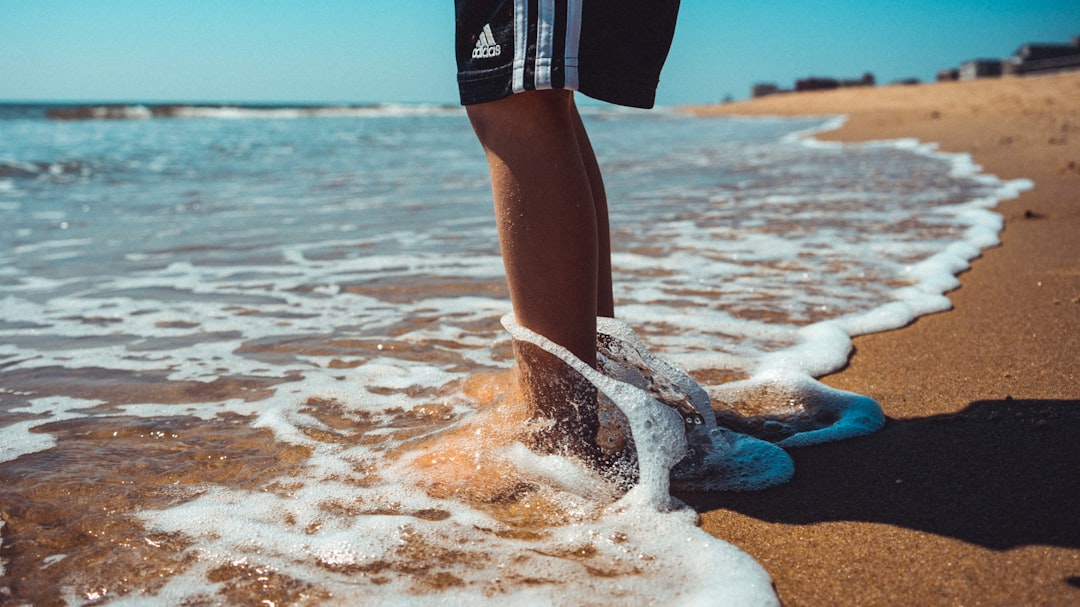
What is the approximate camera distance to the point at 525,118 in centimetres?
141

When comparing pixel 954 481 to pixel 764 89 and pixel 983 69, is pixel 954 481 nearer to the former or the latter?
pixel 983 69

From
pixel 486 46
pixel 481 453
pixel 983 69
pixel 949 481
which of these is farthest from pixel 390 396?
pixel 983 69

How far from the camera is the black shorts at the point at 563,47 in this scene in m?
1.29

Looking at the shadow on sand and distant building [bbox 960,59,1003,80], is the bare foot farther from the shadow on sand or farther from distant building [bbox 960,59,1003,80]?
distant building [bbox 960,59,1003,80]

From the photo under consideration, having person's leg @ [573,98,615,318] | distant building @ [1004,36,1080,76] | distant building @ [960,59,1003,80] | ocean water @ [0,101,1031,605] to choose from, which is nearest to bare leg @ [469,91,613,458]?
ocean water @ [0,101,1031,605]

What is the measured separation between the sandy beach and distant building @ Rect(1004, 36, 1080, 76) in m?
40.5

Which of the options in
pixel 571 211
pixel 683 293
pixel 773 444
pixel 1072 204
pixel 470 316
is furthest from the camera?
pixel 1072 204

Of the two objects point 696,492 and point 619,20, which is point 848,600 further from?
point 619,20

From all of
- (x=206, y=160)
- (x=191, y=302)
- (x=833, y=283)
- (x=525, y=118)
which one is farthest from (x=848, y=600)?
(x=206, y=160)

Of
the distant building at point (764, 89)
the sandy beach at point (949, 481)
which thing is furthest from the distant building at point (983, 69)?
the sandy beach at point (949, 481)

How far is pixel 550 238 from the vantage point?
143 cm

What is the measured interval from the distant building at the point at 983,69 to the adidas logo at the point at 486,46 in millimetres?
45089

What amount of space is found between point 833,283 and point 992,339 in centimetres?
82

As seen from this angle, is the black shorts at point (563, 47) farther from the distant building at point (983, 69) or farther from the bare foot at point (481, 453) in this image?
the distant building at point (983, 69)
